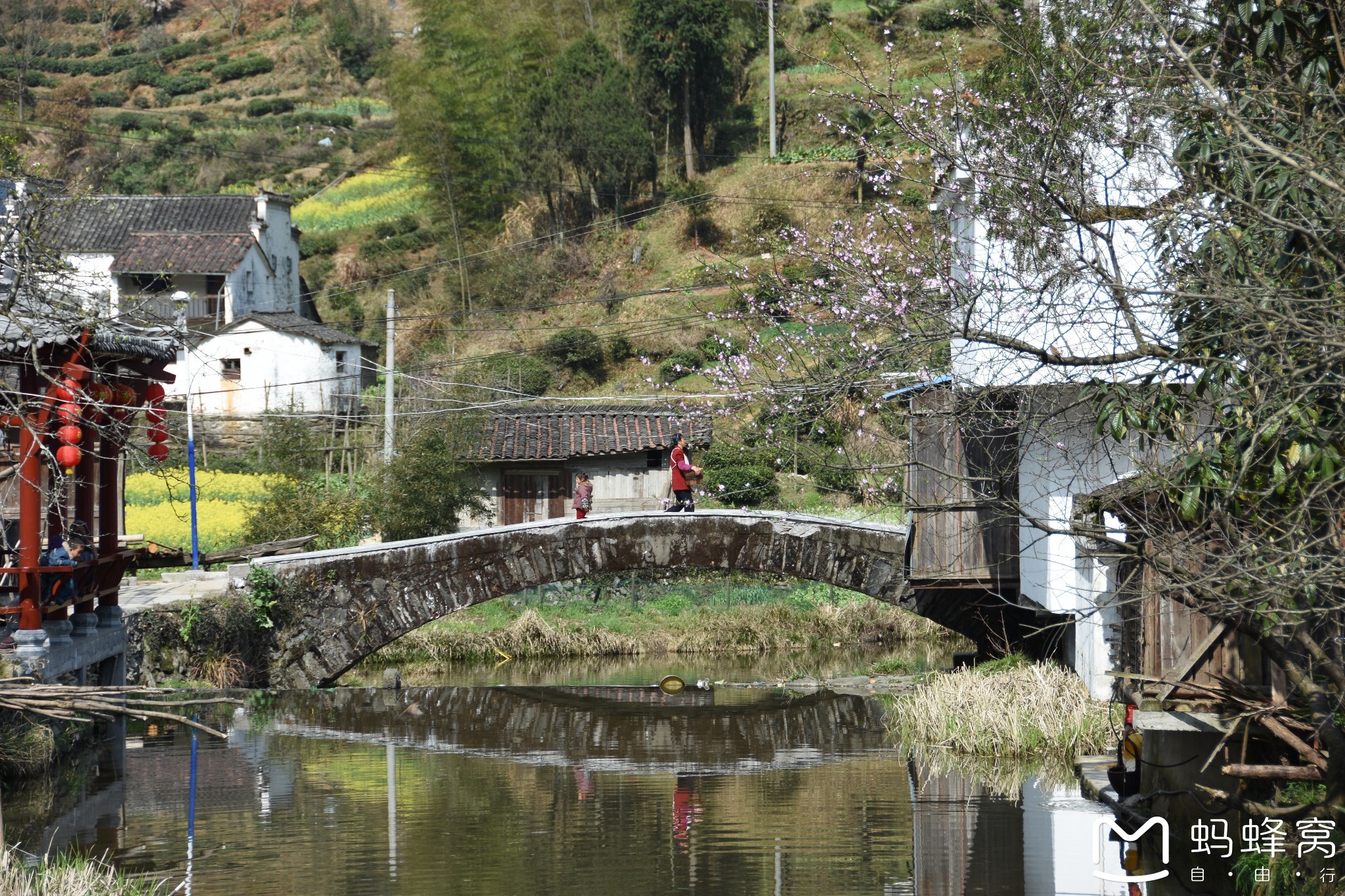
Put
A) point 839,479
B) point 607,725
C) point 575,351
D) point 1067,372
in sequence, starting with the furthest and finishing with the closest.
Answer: point 575,351
point 839,479
point 607,725
point 1067,372

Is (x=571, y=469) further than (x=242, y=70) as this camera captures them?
No

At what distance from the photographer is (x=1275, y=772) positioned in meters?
9.09

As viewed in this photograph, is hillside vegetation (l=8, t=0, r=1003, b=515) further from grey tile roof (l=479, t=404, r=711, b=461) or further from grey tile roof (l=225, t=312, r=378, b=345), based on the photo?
grey tile roof (l=225, t=312, r=378, b=345)

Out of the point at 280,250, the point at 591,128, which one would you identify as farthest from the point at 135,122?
the point at 591,128

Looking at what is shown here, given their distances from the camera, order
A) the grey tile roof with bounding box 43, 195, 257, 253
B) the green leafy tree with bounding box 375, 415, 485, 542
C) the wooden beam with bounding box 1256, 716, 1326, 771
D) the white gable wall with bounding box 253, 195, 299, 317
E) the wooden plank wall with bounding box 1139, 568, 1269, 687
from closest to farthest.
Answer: the wooden beam with bounding box 1256, 716, 1326, 771
the wooden plank wall with bounding box 1139, 568, 1269, 687
the green leafy tree with bounding box 375, 415, 485, 542
the grey tile roof with bounding box 43, 195, 257, 253
the white gable wall with bounding box 253, 195, 299, 317

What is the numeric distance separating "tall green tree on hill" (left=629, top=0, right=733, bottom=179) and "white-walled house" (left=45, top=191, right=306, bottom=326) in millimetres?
14518

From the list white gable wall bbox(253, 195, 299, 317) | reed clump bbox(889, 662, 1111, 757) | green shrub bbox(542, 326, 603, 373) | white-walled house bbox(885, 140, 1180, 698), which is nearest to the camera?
white-walled house bbox(885, 140, 1180, 698)

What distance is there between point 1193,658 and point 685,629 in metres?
15.9

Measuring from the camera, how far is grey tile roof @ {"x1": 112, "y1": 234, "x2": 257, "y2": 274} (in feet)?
146

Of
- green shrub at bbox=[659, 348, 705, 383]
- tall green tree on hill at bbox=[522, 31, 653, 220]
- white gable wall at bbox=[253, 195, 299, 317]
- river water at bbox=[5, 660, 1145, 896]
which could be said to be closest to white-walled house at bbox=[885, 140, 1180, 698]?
river water at bbox=[5, 660, 1145, 896]

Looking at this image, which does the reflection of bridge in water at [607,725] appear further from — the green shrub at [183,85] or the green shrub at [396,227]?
the green shrub at [183,85]

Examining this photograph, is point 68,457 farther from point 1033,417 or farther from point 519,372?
point 519,372

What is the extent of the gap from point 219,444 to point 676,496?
20414 mm

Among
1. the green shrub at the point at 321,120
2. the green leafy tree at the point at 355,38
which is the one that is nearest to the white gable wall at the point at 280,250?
the green shrub at the point at 321,120
